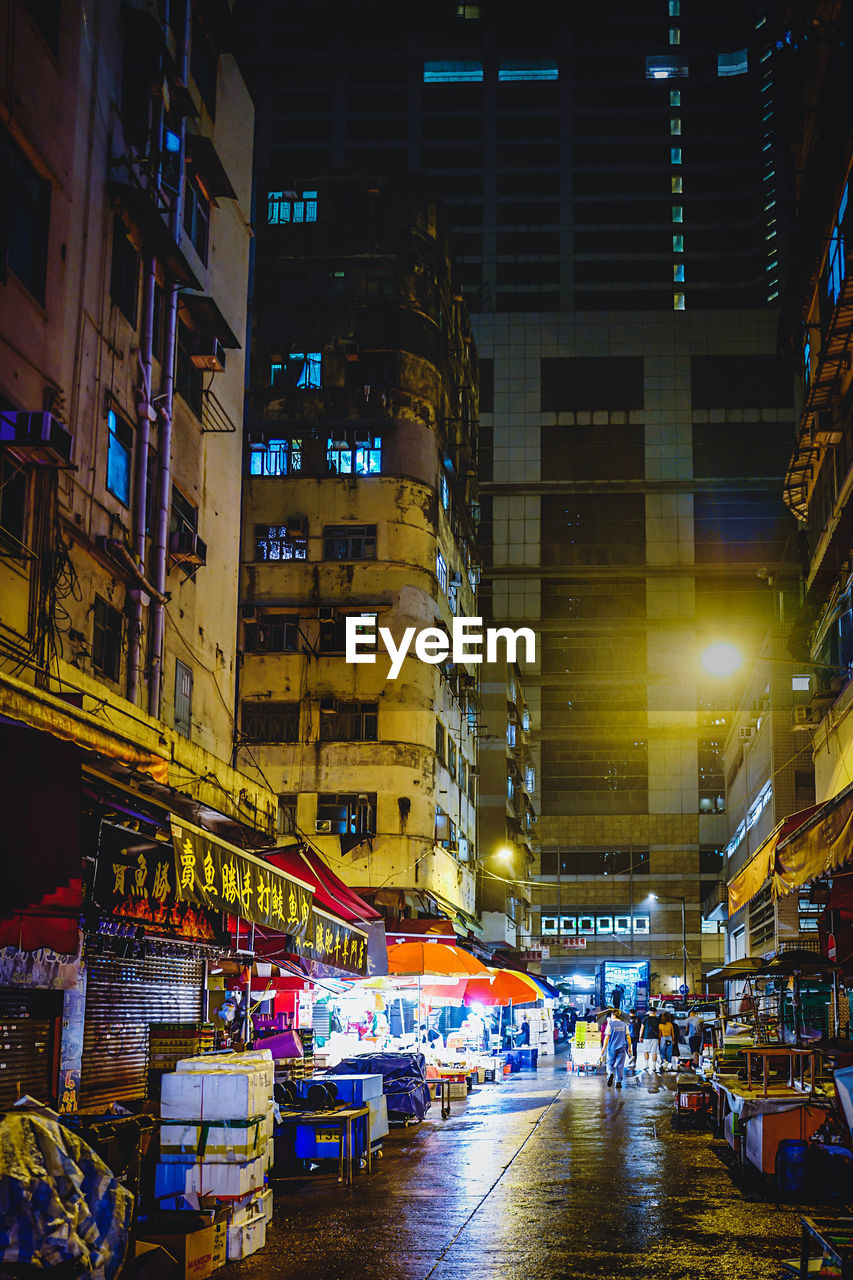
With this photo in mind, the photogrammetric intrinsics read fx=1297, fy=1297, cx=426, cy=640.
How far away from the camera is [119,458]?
18.9 m

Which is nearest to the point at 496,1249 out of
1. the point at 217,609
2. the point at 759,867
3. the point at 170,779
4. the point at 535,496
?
the point at 759,867

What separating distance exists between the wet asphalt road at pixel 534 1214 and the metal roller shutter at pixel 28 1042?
2.75m

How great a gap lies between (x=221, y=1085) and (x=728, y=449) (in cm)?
9260

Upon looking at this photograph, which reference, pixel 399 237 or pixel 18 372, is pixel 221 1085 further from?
pixel 399 237

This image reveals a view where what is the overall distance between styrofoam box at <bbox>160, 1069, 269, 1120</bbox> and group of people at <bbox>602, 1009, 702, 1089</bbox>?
24.6 meters

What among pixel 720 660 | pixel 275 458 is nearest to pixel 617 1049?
pixel 275 458

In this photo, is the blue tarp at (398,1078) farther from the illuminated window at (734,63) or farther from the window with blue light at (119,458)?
the illuminated window at (734,63)

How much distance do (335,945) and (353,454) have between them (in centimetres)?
2471

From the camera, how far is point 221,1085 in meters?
10.8

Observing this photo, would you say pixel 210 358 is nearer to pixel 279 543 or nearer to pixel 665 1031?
pixel 279 543

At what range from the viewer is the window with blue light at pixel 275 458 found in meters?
41.2

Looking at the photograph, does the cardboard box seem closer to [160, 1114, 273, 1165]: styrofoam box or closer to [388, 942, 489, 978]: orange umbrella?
[160, 1114, 273, 1165]: styrofoam box

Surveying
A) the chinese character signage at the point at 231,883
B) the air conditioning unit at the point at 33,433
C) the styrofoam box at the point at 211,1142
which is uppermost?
the air conditioning unit at the point at 33,433

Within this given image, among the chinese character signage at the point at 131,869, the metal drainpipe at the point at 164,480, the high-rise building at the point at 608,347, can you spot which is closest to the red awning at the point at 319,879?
the metal drainpipe at the point at 164,480
